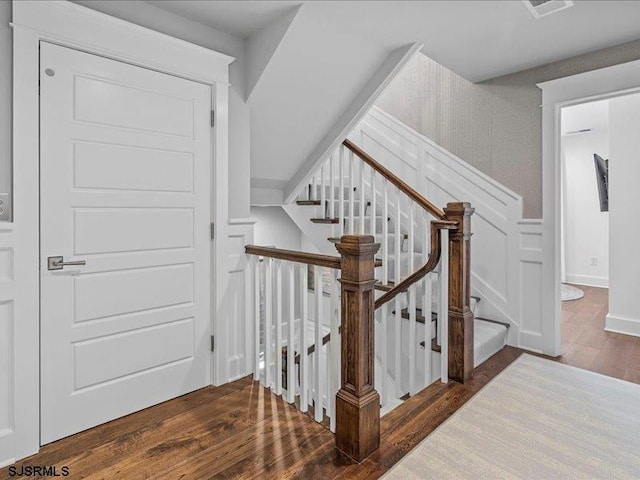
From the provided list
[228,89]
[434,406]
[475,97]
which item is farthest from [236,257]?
[475,97]

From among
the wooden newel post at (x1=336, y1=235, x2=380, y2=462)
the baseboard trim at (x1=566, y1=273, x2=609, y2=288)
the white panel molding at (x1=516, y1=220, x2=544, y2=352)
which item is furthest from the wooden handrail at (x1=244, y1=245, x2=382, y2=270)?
the baseboard trim at (x1=566, y1=273, x2=609, y2=288)

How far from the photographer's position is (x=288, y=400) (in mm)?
2252

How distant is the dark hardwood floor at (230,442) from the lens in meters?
1.65

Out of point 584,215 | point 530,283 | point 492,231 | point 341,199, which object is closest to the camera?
point 530,283

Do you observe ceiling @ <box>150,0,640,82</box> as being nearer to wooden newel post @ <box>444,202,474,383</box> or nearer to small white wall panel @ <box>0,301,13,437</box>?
wooden newel post @ <box>444,202,474,383</box>

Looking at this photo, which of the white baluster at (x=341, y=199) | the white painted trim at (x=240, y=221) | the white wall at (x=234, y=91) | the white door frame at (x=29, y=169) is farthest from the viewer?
the white baluster at (x=341, y=199)

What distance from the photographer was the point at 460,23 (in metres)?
2.39

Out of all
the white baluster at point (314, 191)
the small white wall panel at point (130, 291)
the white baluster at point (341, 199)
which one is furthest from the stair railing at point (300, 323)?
the white baluster at point (314, 191)

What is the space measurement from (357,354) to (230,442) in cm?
77

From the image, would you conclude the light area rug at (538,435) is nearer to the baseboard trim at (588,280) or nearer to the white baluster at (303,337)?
the white baluster at (303,337)

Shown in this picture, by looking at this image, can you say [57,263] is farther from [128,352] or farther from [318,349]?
[318,349]

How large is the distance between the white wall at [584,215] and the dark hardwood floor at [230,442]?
4737 mm

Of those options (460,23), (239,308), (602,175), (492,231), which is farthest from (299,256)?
(602,175)

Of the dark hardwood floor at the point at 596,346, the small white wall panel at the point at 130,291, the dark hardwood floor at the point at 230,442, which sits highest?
the small white wall panel at the point at 130,291
